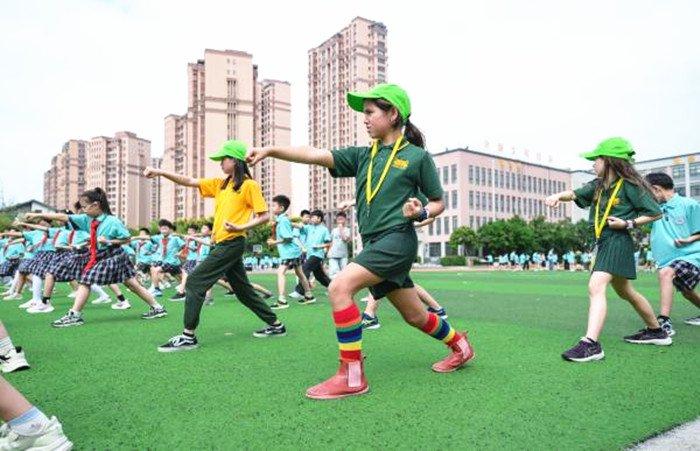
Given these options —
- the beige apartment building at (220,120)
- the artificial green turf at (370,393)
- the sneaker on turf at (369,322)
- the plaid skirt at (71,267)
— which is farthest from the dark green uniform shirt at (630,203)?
the beige apartment building at (220,120)

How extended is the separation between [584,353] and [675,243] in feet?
8.81

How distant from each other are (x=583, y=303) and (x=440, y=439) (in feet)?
24.9

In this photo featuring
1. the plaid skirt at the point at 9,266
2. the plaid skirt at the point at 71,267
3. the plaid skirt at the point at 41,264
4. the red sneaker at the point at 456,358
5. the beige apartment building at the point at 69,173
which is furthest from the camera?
the beige apartment building at the point at 69,173

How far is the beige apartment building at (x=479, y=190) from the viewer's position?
7700 centimetres

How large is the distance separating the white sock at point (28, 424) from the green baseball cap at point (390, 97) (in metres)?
2.53

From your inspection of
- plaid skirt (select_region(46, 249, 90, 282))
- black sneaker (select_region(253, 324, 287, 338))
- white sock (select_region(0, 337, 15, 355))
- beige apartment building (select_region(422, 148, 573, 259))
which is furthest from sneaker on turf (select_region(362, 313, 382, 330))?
beige apartment building (select_region(422, 148, 573, 259))

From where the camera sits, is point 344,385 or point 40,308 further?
point 40,308

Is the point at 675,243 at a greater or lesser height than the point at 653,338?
greater

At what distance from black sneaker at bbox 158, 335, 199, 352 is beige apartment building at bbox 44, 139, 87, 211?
5302 inches

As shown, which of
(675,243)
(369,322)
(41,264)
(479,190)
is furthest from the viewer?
(479,190)

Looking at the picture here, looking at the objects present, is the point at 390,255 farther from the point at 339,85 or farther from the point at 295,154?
the point at 339,85

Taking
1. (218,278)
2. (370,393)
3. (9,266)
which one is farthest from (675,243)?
(9,266)

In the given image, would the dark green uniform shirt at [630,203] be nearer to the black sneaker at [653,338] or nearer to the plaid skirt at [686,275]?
the black sneaker at [653,338]

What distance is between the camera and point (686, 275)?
18.6 feet
